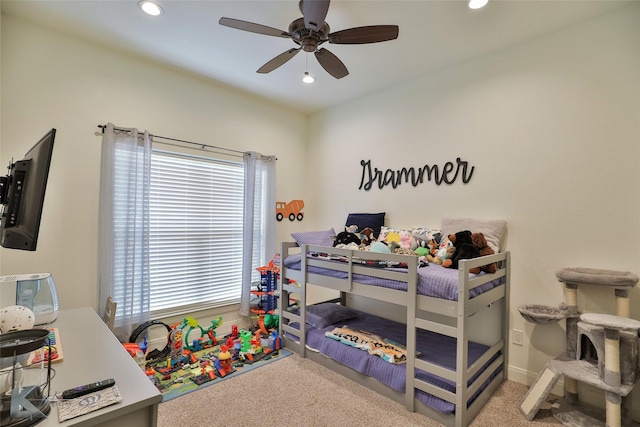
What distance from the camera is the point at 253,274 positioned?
3.53m

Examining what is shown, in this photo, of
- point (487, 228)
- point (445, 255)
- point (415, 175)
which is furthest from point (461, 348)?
point (415, 175)

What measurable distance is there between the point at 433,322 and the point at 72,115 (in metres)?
3.21

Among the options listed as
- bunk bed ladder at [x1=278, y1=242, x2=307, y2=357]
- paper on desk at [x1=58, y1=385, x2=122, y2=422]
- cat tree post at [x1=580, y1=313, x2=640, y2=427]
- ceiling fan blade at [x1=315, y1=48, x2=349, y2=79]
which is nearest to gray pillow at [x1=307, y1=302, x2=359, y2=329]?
bunk bed ladder at [x1=278, y1=242, x2=307, y2=357]

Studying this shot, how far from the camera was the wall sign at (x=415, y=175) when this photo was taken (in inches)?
106

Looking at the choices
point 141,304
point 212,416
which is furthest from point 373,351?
point 141,304

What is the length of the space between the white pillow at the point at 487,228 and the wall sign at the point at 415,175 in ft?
1.26

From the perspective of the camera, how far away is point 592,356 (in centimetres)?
198

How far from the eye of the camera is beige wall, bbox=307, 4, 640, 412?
201 centimetres

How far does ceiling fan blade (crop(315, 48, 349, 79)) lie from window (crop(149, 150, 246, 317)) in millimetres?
1718

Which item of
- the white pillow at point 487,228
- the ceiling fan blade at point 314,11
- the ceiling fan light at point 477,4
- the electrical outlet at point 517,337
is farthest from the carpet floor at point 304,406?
the ceiling fan light at point 477,4

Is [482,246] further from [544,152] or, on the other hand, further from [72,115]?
[72,115]

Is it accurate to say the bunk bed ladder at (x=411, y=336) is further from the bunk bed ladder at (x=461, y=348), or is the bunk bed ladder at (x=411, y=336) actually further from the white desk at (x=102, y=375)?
the white desk at (x=102, y=375)

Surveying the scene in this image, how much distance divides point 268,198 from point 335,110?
56.5 inches

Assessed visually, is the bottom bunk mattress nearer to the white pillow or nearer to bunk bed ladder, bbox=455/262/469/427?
bunk bed ladder, bbox=455/262/469/427
